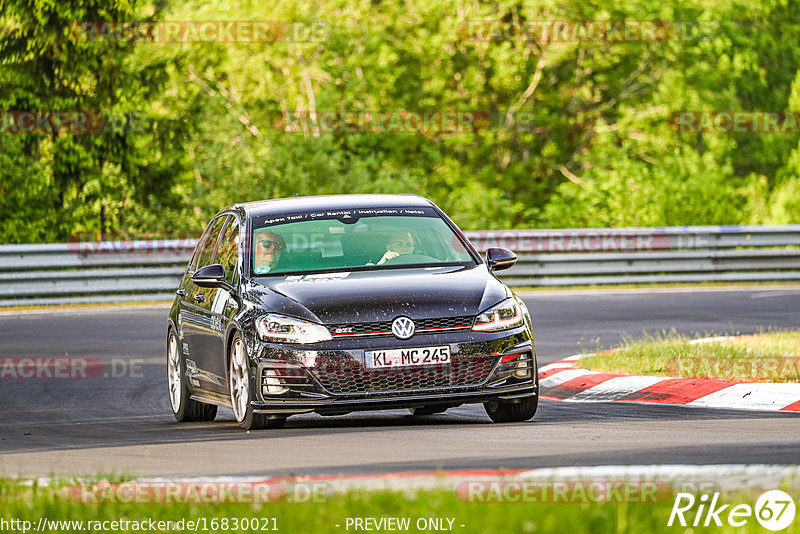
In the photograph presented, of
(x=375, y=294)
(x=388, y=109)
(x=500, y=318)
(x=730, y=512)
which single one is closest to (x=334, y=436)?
(x=375, y=294)

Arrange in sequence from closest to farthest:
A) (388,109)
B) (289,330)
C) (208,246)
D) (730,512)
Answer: (730,512)
(289,330)
(208,246)
(388,109)

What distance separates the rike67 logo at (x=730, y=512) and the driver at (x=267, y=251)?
202 inches

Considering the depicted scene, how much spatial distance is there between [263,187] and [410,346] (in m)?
26.7

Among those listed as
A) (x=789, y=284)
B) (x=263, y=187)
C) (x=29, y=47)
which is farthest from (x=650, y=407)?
(x=29, y=47)

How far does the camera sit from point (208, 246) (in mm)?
12000

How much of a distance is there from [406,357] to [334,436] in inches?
26.4

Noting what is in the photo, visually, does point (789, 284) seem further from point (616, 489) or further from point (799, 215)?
point (799, 215)

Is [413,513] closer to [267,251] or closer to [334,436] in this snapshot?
[334,436]

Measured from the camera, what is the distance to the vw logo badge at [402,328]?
9.13 meters

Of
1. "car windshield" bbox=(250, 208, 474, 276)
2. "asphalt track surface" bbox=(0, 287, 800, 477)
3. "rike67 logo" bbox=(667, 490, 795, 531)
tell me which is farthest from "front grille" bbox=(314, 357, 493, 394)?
"rike67 logo" bbox=(667, 490, 795, 531)

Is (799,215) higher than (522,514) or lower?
lower

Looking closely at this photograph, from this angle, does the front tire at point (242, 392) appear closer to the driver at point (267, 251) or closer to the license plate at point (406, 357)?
the driver at point (267, 251)

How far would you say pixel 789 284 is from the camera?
79.9ft

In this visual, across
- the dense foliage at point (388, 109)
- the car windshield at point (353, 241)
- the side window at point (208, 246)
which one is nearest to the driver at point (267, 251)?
the car windshield at point (353, 241)
